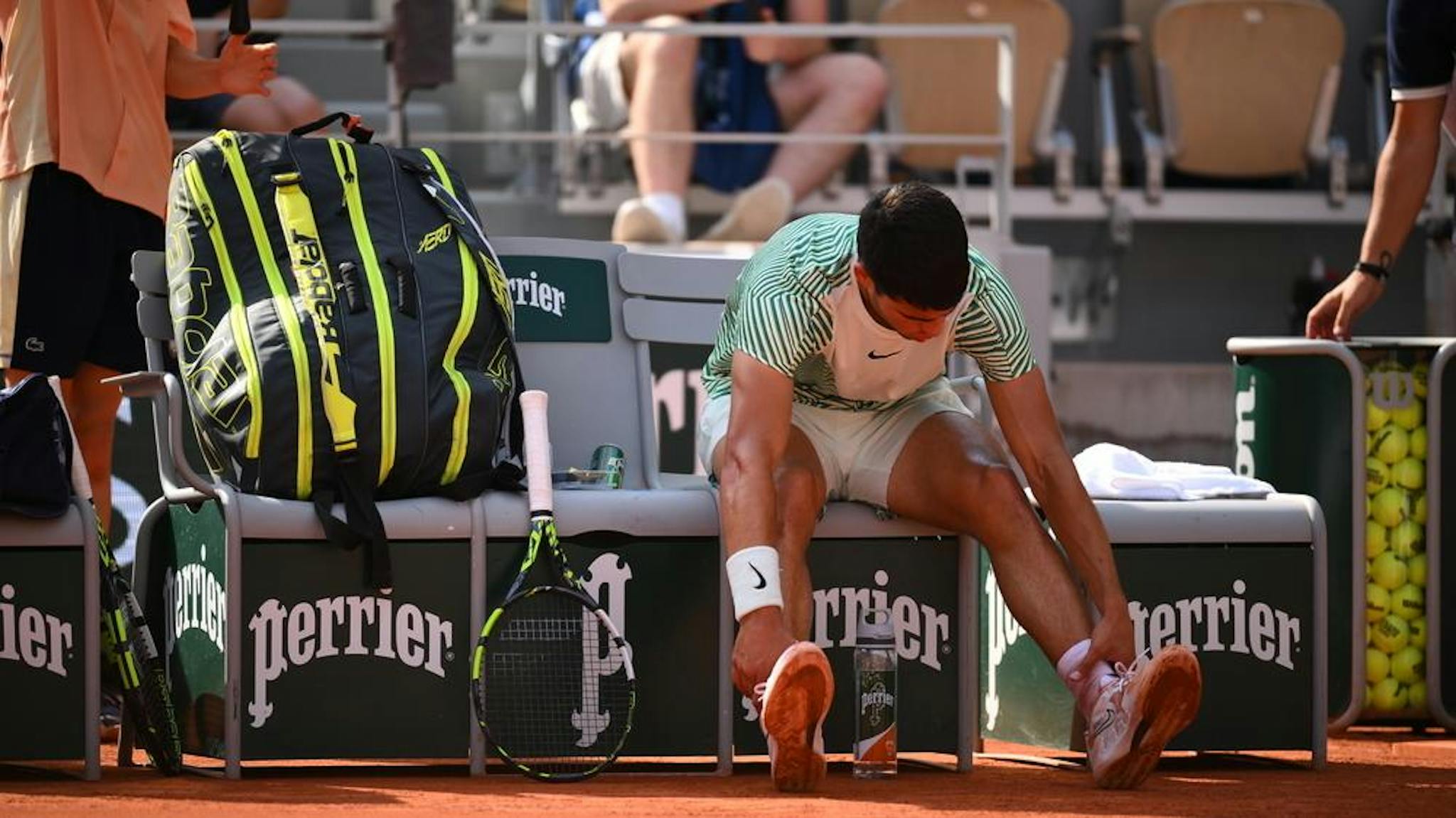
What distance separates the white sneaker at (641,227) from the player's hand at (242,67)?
2.74 m

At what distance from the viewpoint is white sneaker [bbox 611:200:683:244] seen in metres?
8.11

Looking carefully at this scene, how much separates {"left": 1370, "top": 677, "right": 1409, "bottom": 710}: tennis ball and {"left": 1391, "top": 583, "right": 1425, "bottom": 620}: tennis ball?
5.9 inches

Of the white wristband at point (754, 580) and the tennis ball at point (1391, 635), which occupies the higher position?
the white wristband at point (754, 580)

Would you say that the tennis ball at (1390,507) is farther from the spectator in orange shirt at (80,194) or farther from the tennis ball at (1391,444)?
the spectator in orange shirt at (80,194)

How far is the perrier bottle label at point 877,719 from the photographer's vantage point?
14.9 ft

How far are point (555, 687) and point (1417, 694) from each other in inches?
82.5

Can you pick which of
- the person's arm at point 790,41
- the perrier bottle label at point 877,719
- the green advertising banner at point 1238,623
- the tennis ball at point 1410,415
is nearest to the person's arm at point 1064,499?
the green advertising banner at point 1238,623

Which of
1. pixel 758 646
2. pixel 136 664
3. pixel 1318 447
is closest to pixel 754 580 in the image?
pixel 758 646

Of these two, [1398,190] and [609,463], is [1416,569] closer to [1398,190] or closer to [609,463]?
[1398,190]

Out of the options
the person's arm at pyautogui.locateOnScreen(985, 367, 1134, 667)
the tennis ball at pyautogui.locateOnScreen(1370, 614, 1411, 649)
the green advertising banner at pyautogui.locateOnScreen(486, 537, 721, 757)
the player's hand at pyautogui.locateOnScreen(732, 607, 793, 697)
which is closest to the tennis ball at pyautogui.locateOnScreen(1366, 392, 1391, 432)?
the tennis ball at pyautogui.locateOnScreen(1370, 614, 1411, 649)

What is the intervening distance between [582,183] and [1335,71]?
9.76 feet

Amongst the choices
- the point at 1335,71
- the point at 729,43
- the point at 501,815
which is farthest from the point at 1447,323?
the point at 501,815

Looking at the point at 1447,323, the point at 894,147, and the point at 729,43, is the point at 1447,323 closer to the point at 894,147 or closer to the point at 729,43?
the point at 894,147

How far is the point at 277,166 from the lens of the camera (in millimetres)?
4727
